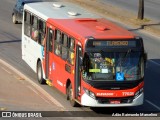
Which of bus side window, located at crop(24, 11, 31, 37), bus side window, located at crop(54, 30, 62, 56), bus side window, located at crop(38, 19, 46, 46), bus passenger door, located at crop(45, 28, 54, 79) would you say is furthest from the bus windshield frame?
bus side window, located at crop(24, 11, 31, 37)

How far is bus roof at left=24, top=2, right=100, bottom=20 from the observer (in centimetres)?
2384

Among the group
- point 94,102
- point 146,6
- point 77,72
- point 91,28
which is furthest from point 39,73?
point 146,6

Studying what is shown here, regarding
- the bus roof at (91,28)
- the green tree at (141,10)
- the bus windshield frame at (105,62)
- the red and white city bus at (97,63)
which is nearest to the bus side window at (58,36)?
the red and white city bus at (97,63)

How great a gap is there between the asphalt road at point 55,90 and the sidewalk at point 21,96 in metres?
0.44

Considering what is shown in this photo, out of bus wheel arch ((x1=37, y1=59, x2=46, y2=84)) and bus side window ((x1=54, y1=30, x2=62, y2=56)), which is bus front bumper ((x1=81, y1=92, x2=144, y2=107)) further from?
bus wheel arch ((x1=37, y1=59, x2=46, y2=84))

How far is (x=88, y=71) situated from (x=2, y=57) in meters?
10.3

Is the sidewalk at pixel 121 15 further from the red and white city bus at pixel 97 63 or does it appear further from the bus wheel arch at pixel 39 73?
the red and white city bus at pixel 97 63

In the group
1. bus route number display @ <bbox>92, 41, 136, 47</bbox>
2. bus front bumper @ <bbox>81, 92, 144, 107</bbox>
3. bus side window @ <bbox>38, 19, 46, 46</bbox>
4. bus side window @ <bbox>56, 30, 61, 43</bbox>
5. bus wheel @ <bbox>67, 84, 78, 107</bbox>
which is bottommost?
bus wheel @ <bbox>67, 84, 78, 107</bbox>

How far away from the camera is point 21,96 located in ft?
73.8

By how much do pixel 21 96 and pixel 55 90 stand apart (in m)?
1.82

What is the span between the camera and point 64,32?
2195 centimetres

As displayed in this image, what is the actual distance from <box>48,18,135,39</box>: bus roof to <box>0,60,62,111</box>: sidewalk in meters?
2.53

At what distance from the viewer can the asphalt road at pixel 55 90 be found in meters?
21.6

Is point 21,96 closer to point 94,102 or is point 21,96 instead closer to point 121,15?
point 94,102
